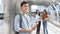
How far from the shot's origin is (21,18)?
1.19m

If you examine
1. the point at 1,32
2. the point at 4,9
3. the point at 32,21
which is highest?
the point at 4,9

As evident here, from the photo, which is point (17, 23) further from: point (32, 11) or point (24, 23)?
point (32, 11)

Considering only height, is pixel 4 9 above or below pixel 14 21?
above

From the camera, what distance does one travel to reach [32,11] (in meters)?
1.22

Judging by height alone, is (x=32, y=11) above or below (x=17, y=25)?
above

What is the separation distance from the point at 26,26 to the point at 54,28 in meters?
0.28

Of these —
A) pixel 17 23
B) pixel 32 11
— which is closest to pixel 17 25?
pixel 17 23

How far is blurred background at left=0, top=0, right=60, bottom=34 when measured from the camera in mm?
1197

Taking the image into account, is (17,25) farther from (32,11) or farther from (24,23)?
(32,11)

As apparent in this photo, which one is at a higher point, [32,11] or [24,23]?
[32,11]

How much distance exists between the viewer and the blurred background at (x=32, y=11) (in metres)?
1.20

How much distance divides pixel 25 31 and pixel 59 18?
365 mm

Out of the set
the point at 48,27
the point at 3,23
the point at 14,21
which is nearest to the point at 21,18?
the point at 14,21

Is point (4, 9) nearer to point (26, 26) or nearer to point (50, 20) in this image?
point (26, 26)
